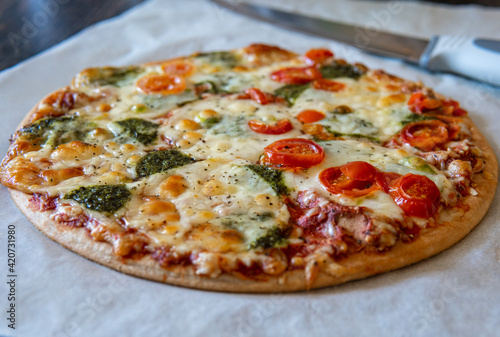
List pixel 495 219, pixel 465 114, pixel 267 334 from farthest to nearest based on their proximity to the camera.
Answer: pixel 465 114, pixel 495 219, pixel 267 334

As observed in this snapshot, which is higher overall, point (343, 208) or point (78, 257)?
point (343, 208)

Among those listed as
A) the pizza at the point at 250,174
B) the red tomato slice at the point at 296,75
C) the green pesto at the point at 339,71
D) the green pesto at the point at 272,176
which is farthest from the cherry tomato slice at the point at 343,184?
the green pesto at the point at 339,71

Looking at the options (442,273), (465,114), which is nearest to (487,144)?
(465,114)

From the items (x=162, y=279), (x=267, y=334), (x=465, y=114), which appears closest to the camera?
(x=267, y=334)

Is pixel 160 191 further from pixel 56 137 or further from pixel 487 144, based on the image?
pixel 487 144

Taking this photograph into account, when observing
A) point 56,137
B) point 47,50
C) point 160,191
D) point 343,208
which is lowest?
point 47,50

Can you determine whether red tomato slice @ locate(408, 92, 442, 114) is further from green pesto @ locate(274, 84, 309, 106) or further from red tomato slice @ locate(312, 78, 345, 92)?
green pesto @ locate(274, 84, 309, 106)

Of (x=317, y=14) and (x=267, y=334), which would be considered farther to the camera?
(x=317, y=14)
